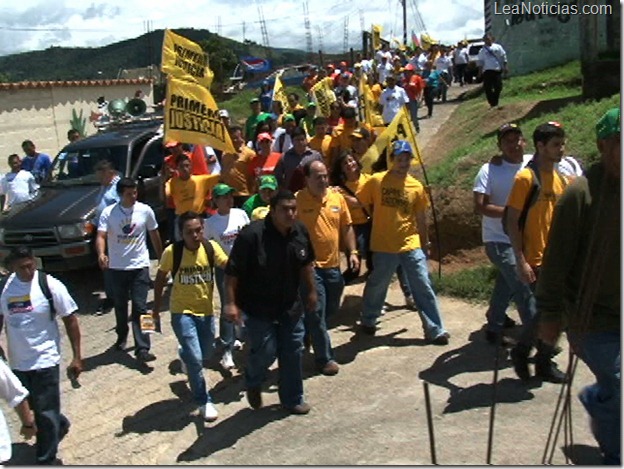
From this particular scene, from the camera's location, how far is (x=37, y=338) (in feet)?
19.0

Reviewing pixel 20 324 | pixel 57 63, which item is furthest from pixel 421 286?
pixel 57 63

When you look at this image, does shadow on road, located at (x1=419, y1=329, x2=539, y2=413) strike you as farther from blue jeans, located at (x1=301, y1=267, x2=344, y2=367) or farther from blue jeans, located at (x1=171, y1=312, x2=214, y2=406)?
blue jeans, located at (x1=171, y1=312, x2=214, y2=406)

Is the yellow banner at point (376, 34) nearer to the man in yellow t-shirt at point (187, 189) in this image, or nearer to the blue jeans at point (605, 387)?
the man in yellow t-shirt at point (187, 189)

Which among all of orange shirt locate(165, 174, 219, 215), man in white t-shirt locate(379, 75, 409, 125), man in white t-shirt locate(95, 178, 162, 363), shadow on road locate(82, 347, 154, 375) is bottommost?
shadow on road locate(82, 347, 154, 375)

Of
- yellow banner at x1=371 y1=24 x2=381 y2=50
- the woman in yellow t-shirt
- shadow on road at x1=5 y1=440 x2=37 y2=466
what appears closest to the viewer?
shadow on road at x1=5 y1=440 x2=37 y2=466

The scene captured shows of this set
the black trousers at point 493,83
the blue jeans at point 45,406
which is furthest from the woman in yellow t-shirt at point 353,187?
the black trousers at point 493,83

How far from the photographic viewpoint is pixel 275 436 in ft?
18.7

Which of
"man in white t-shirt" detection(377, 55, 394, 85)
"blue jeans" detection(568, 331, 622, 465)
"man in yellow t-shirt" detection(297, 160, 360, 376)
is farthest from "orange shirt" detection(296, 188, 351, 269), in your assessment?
"man in white t-shirt" detection(377, 55, 394, 85)

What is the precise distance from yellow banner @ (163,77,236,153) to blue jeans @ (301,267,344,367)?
226 cm

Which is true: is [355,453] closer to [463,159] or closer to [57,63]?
[463,159]

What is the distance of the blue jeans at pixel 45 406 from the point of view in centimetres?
574

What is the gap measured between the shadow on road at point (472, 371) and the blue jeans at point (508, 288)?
37cm

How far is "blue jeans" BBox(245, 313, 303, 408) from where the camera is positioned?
580 cm

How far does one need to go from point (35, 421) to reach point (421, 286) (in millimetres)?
3288
